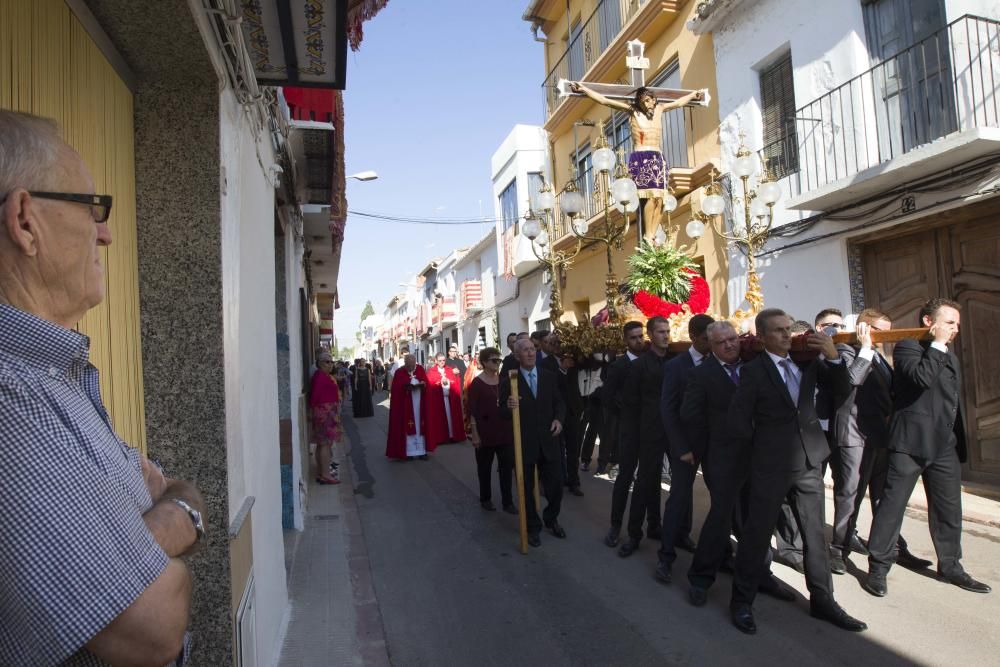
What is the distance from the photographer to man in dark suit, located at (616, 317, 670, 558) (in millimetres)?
5738

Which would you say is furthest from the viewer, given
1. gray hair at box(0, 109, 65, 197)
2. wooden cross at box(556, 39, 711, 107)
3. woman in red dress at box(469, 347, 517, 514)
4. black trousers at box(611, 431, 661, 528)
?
wooden cross at box(556, 39, 711, 107)

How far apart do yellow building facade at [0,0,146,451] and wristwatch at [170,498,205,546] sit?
3.41 feet

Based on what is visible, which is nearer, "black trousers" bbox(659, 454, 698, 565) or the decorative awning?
the decorative awning

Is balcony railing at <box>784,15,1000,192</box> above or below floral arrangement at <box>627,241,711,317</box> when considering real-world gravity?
above

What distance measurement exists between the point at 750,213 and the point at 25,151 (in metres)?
10.2

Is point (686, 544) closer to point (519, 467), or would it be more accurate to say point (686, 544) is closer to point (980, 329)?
point (519, 467)

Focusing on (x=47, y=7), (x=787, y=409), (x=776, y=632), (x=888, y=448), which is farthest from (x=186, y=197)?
(x=888, y=448)

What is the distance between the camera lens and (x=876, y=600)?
4.55 meters

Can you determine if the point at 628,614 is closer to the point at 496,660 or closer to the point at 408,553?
the point at 496,660

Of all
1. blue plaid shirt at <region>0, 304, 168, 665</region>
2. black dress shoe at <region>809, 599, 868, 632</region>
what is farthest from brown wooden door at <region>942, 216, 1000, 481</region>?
blue plaid shirt at <region>0, 304, 168, 665</region>

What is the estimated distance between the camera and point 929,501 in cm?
471

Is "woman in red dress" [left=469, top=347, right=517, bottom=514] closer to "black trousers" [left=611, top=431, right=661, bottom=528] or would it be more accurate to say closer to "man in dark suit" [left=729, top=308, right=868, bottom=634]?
"black trousers" [left=611, top=431, right=661, bottom=528]

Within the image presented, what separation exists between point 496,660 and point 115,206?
3.12 metres

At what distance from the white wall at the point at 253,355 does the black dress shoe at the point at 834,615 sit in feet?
10.8
